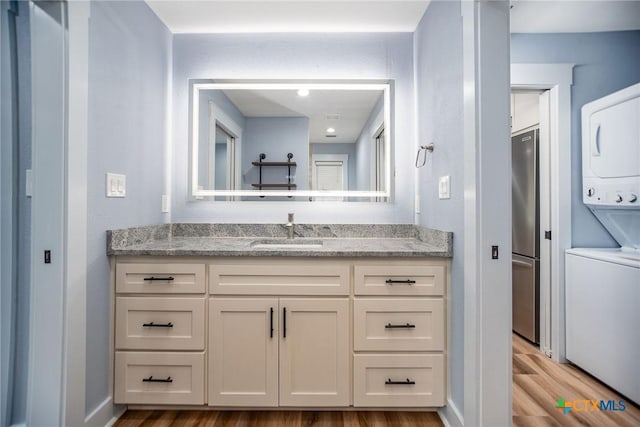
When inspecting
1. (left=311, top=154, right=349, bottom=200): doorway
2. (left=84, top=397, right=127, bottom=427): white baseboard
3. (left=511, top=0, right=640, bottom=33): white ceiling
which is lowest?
(left=84, top=397, right=127, bottom=427): white baseboard

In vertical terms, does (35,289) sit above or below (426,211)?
below

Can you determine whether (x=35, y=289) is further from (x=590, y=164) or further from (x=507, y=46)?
(x=590, y=164)

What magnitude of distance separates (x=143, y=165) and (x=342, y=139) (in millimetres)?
1279

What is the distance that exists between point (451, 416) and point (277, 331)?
934 mm

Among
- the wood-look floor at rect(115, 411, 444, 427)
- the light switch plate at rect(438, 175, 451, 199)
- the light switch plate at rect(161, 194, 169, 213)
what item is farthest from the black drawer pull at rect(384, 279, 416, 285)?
the light switch plate at rect(161, 194, 169, 213)

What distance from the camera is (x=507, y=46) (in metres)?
1.29

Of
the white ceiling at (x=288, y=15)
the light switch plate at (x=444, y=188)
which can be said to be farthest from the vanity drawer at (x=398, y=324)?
the white ceiling at (x=288, y=15)

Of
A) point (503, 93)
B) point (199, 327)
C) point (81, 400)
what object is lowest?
point (81, 400)

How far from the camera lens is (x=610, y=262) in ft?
6.33

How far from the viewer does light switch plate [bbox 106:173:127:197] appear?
5.19 feet

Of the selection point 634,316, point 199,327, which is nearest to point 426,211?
point 634,316

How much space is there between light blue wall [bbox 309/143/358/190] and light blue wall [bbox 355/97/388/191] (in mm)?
23

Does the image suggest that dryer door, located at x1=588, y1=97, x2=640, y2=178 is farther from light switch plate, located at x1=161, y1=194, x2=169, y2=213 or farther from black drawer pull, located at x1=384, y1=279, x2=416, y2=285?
light switch plate, located at x1=161, y1=194, x2=169, y2=213

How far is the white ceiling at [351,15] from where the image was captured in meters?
1.93
